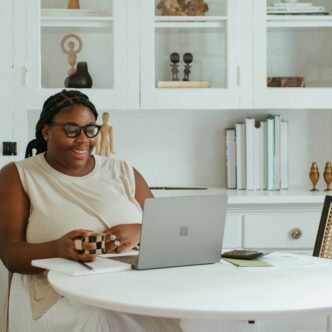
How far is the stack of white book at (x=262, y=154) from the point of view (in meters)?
3.65

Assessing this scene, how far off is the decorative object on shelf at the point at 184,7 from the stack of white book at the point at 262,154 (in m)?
0.56

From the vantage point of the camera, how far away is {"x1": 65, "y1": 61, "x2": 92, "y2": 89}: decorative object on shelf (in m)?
3.54

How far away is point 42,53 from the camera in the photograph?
3500mm

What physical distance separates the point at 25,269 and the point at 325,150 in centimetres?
198

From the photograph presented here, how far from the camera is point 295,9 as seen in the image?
359 centimetres

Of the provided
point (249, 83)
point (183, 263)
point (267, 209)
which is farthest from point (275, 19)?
point (183, 263)

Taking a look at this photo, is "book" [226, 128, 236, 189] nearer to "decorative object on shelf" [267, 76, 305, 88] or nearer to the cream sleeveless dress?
"decorative object on shelf" [267, 76, 305, 88]

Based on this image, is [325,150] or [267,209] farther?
[325,150]

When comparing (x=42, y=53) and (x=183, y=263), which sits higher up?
(x=42, y=53)

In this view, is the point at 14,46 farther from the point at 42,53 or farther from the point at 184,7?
the point at 184,7

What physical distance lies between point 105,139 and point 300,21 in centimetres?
108

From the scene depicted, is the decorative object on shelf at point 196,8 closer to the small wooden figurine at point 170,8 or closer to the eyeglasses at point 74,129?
the small wooden figurine at point 170,8

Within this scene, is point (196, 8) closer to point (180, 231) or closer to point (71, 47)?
point (71, 47)

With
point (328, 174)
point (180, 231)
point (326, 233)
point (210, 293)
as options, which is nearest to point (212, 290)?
point (210, 293)
